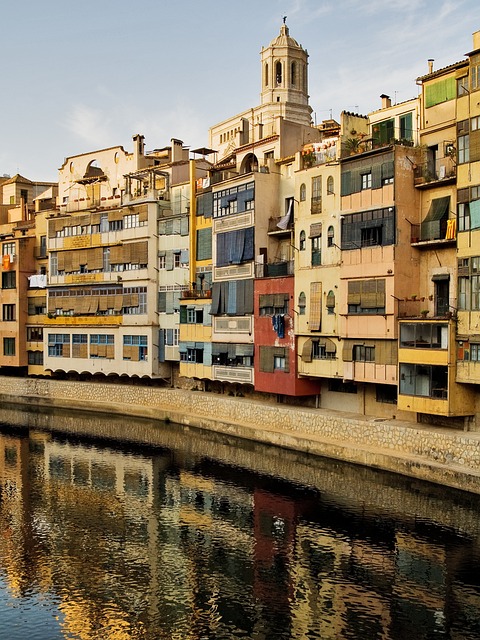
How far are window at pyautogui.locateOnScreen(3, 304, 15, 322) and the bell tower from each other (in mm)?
40339

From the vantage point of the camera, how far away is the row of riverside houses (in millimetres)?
31484

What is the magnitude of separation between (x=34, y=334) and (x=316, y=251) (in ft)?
100

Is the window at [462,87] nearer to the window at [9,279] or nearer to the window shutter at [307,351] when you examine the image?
the window shutter at [307,351]

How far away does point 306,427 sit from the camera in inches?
1420

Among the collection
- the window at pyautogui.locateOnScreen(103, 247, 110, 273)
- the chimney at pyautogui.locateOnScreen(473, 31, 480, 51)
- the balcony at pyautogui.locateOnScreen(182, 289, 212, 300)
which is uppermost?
the chimney at pyautogui.locateOnScreen(473, 31, 480, 51)

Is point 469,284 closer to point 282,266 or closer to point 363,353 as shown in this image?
point 363,353

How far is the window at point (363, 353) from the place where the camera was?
34.5 meters

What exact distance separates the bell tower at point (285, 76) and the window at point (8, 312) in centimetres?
4034

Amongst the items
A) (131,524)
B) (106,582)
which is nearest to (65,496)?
(131,524)

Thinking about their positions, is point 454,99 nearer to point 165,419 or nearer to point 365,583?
point 365,583

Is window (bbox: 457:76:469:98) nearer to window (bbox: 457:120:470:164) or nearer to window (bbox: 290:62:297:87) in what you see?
window (bbox: 457:120:470:164)

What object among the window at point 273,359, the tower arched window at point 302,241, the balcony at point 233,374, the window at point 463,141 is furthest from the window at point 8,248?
the window at point 463,141

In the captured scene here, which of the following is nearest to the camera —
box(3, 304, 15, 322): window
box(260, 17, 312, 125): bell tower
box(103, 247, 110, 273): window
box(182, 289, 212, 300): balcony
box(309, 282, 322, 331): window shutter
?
box(309, 282, 322, 331): window shutter

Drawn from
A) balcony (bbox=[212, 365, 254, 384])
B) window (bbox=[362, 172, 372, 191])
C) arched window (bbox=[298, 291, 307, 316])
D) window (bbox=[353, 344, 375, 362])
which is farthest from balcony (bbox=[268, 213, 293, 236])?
window (bbox=[353, 344, 375, 362])
